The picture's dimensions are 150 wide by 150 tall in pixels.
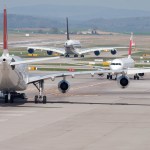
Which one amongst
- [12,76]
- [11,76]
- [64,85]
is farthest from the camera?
[64,85]

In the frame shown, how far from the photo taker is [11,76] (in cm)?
6378

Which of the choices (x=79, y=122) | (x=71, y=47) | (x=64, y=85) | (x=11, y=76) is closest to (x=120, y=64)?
(x=64, y=85)

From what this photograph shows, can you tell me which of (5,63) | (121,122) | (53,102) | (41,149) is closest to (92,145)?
(41,149)

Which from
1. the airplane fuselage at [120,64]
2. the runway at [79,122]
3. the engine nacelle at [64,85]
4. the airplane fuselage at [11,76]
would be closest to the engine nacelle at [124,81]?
the runway at [79,122]

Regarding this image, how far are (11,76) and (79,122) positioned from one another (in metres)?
10.8

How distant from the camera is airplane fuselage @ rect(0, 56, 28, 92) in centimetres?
6207

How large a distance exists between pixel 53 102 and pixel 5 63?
32.9 feet

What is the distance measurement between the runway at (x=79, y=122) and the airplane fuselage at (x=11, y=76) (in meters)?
1.66

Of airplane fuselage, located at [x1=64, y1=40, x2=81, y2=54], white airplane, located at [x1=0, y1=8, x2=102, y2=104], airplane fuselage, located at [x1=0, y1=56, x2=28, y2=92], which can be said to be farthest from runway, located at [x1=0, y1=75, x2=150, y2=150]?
airplane fuselage, located at [x1=64, y1=40, x2=81, y2=54]

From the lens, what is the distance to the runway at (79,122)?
147 ft

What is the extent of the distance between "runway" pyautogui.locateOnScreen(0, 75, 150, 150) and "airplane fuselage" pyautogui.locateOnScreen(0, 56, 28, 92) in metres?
1.66

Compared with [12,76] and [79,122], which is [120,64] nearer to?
[12,76]

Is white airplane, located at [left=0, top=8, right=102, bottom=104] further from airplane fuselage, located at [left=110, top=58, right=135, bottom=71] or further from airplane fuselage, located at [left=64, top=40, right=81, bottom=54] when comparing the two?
airplane fuselage, located at [left=64, top=40, right=81, bottom=54]

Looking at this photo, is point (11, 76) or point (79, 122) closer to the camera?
point (79, 122)
